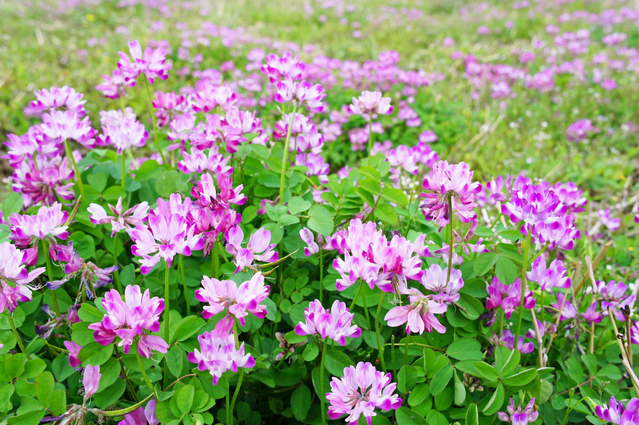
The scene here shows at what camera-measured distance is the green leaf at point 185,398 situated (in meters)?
1.15

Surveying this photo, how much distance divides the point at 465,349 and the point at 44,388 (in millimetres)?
1198

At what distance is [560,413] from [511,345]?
0.34 metres

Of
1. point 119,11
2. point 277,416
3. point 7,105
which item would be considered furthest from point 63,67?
point 277,416

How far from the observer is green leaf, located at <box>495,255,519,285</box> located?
140 cm

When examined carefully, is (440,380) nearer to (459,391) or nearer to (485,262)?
(459,391)

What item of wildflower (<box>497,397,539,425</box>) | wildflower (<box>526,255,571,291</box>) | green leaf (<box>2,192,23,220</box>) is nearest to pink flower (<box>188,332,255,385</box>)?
wildflower (<box>497,397,539,425</box>)

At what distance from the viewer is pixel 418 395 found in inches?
51.3

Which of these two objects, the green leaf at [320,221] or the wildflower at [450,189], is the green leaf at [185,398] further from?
the wildflower at [450,189]

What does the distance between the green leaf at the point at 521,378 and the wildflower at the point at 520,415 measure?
50 millimetres

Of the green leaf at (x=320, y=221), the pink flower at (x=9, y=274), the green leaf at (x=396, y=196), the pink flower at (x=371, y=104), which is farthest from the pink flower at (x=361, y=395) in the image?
the pink flower at (x=371, y=104)

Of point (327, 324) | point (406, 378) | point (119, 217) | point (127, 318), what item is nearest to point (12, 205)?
point (119, 217)

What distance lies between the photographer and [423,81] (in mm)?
4367

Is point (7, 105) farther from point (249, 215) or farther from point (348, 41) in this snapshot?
point (348, 41)

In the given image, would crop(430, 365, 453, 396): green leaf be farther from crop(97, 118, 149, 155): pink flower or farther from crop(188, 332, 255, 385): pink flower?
crop(97, 118, 149, 155): pink flower
